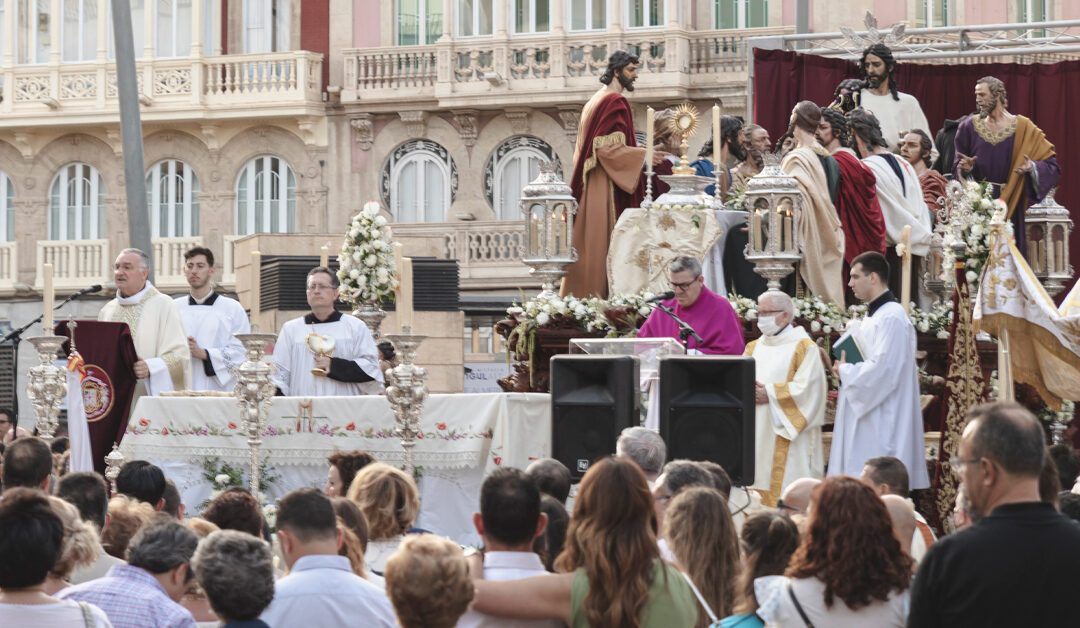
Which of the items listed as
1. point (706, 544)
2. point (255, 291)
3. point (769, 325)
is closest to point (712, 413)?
point (769, 325)

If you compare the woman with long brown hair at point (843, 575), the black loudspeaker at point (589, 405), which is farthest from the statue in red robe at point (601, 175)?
the woman with long brown hair at point (843, 575)

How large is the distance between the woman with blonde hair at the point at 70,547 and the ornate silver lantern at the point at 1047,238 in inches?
426

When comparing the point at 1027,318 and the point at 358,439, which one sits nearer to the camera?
the point at 358,439

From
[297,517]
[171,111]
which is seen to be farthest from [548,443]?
[171,111]

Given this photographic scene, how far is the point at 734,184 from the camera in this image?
14336 millimetres

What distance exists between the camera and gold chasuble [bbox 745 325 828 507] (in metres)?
10.8

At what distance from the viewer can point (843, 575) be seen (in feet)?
18.3

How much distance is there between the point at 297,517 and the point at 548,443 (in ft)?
17.3

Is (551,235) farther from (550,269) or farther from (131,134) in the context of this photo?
(131,134)

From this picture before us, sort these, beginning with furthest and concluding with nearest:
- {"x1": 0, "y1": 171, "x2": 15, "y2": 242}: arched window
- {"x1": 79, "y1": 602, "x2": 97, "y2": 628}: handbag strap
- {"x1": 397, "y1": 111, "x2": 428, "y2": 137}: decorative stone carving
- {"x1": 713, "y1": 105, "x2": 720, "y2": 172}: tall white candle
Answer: {"x1": 0, "y1": 171, "x2": 15, "y2": 242}: arched window, {"x1": 397, "y1": 111, "x2": 428, "y2": 137}: decorative stone carving, {"x1": 713, "y1": 105, "x2": 720, "y2": 172}: tall white candle, {"x1": 79, "y1": 602, "x2": 97, "y2": 628}: handbag strap

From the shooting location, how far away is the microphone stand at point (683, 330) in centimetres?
1058

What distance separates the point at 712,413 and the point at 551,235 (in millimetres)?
4818

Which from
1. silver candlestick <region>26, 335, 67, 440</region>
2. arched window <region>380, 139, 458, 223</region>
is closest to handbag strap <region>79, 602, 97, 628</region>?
silver candlestick <region>26, 335, 67, 440</region>

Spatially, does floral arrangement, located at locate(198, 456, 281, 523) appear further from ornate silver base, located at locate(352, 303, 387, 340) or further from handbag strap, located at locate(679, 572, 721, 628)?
handbag strap, located at locate(679, 572, 721, 628)
